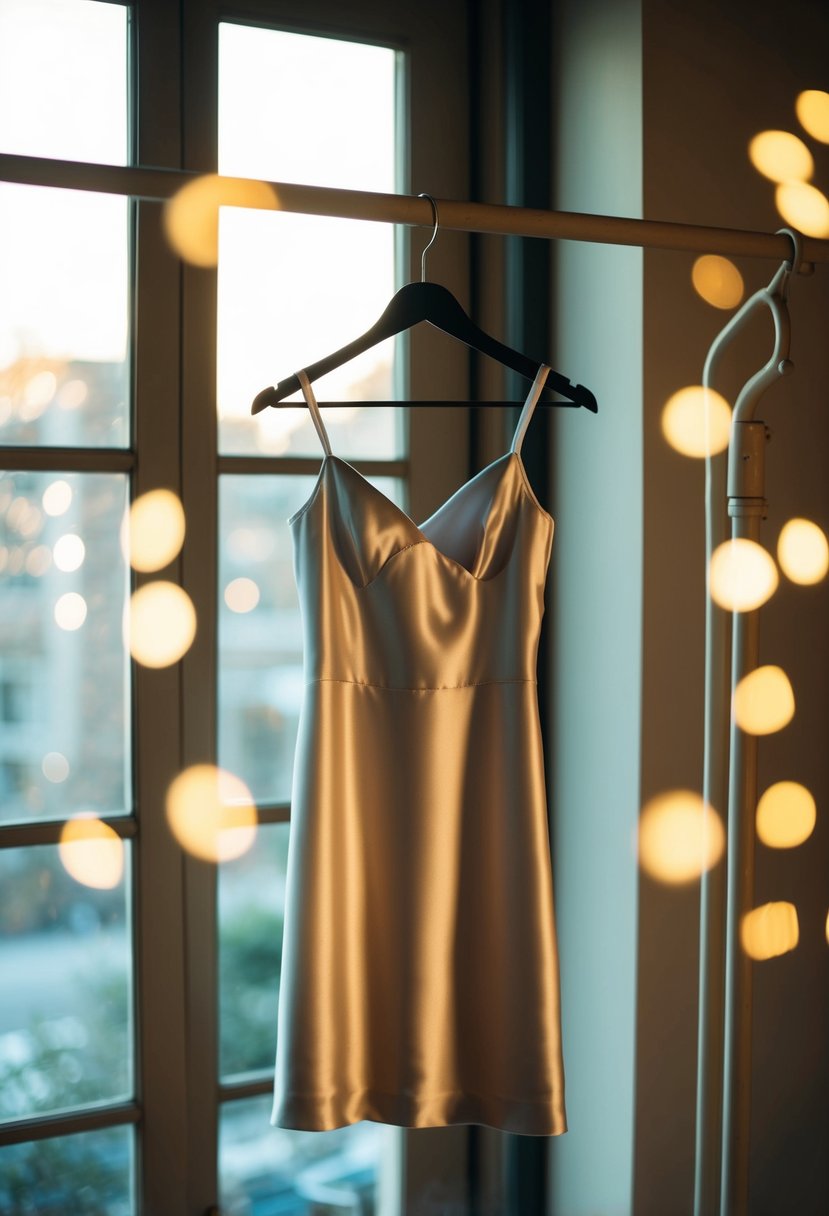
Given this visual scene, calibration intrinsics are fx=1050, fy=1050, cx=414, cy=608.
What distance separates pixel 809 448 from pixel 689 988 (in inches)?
29.3

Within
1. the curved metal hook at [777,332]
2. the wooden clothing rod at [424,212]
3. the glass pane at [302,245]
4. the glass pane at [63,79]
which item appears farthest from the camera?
the glass pane at [302,245]

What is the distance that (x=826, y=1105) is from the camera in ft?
4.77

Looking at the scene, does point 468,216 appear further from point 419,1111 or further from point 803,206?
point 419,1111

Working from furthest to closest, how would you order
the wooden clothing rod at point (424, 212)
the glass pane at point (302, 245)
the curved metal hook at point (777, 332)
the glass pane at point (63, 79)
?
the glass pane at point (302, 245) < the glass pane at point (63, 79) < the curved metal hook at point (777, 332) < the wooden clothing rod at point (424, 212)

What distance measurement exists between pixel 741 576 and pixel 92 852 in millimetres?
901

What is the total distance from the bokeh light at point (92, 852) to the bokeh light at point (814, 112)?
1.33 meters

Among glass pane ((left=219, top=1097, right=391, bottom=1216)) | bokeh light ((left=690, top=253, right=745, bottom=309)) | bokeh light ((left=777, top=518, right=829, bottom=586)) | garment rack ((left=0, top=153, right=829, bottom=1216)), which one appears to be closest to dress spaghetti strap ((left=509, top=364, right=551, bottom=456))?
garment rack ((left=0, top=153, right=829, bottom=1216))

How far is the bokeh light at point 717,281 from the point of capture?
137cm

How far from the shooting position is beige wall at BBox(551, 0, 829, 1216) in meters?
1.35

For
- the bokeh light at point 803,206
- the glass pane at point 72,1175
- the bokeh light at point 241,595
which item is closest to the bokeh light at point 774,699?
the bokeh light at point 803,206

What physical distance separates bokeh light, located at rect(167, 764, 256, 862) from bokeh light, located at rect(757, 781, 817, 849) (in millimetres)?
704

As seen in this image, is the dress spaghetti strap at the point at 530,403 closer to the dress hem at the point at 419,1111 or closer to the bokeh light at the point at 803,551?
the bokeh light at the point at 803,551

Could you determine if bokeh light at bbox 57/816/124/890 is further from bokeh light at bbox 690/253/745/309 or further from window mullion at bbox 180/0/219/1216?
bokeh light at bbox 690/253/745/309

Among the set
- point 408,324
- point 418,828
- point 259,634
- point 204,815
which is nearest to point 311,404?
point 408,324
